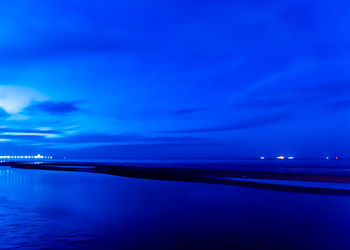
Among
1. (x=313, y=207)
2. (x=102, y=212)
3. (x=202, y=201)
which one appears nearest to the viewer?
(x=102, y=212)

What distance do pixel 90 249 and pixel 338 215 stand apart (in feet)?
37.3

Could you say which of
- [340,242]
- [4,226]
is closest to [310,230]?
[340,242]

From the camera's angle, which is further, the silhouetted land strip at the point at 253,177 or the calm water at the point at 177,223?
the silhouetted land strip at the point at 253,177

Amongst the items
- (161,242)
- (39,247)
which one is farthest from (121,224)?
(39,247)

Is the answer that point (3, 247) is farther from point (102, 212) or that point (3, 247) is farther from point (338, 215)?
point (338, 215)

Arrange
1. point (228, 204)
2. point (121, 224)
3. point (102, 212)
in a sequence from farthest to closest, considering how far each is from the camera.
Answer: point (228, 204) < point (102, 212) < point (121, 224)

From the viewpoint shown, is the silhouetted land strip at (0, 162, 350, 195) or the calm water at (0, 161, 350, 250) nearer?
the calm water at (0, 161, 350, 250)

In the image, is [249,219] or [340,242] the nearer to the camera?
[340,242]

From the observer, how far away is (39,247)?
32.5 feet

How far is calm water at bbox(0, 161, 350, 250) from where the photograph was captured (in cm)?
1059

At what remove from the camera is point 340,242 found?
1058 centimetres

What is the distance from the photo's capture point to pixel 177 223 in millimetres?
13719

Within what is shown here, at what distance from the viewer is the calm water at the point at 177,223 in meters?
10.6

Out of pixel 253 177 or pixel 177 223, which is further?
pixel 253 177
